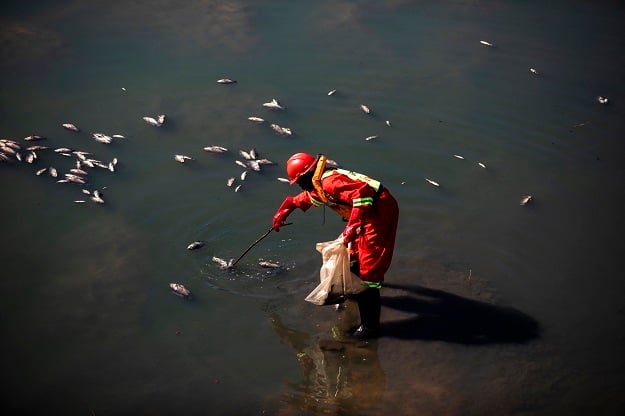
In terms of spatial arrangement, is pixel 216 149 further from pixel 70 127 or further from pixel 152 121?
pixel 70 127

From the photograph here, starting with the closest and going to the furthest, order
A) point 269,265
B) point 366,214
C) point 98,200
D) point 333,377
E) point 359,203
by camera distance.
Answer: point 359,203 < point 366,214 < point 333,377 < point 269,265 < point 98,200

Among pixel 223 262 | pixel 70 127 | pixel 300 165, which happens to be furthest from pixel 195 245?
pixel 70 127

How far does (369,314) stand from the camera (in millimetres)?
7004

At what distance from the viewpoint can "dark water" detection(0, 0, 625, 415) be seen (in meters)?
6.76

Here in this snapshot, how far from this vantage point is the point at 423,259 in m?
8.23

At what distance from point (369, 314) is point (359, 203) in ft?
4.78

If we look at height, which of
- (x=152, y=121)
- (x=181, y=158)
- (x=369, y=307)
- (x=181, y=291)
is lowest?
(x=181, y=291)

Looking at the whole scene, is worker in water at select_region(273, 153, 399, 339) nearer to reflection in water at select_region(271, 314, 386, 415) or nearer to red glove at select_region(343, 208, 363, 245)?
red glove at select_region(343, 208, 363, 245)

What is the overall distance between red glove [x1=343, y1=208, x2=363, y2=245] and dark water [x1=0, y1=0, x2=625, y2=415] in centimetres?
147

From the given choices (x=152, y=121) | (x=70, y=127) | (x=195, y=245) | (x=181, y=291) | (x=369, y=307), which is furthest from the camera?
(x=152, y=121)

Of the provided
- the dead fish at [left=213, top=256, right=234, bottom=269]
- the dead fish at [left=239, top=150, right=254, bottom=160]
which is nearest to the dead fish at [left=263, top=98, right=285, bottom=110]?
the dead fish at [left=239, top=150, right=254, bottom=160]

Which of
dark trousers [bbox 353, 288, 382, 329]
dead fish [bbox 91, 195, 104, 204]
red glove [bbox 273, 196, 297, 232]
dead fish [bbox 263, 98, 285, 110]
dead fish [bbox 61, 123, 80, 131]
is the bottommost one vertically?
dead fish [bbox 91, 195, 104, 204]

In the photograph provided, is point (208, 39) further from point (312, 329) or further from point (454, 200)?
point (312, 329)

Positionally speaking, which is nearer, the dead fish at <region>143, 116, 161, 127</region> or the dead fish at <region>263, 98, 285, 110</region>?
the dead fish at <region>143, 116, 161, 127</region>
